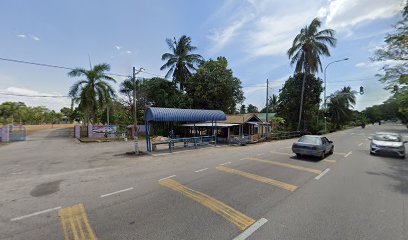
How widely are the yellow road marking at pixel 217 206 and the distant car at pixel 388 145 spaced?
44.3 ft

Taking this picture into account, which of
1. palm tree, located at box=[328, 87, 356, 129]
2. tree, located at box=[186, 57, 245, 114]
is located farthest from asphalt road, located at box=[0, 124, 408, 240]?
palm tree, located at box=[328, 87, 356, 129]

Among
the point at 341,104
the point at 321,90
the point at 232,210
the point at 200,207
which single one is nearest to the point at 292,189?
the point at 232,210

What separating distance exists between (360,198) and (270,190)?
2395mm

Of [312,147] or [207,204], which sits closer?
[207,204]

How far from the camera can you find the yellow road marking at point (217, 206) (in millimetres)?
4508

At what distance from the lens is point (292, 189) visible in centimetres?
678

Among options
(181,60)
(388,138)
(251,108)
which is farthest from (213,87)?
(251,108)

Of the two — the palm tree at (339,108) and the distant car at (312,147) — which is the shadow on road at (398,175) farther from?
the palm tree at (339,108)

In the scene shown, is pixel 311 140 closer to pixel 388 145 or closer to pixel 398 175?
pixel 398 175

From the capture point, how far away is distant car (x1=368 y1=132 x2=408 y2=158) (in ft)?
43.0

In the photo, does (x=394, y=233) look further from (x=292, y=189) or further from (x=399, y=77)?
(x=399, y=77)

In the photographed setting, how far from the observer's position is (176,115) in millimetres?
17688

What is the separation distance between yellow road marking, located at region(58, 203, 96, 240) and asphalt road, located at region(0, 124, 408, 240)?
0.8 inches

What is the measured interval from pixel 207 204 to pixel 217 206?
0.28m
